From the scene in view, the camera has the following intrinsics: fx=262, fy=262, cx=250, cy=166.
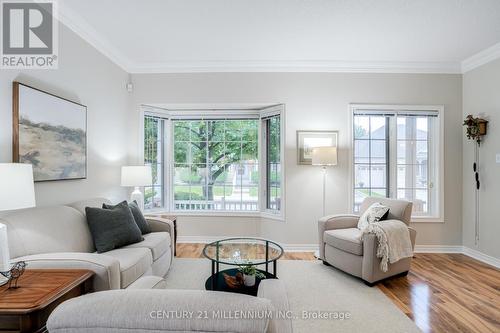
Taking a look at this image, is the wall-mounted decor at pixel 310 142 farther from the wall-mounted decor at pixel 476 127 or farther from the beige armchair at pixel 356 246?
the wall-mounted decor at pixel 476 127

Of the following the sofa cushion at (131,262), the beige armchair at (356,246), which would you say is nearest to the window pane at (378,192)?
the beige armchair at (356,246)

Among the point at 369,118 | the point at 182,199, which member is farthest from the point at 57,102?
the point at 369,118

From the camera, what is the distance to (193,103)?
408 cm

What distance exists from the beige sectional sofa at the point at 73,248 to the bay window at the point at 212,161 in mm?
1598

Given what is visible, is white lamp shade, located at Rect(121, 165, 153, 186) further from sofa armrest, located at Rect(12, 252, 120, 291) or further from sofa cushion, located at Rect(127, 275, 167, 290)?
sofa cushion, located at Rect(127, 275, 167, 290)

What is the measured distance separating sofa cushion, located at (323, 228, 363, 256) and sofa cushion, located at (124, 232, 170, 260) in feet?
6.26

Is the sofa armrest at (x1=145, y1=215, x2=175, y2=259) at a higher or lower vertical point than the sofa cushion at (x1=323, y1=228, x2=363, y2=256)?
higher

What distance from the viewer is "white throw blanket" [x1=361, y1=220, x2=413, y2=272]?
2.73 meters

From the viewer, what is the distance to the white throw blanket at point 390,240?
2.73 m

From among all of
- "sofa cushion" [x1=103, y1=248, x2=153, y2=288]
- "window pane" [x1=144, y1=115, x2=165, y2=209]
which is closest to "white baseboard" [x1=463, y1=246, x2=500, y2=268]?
"sofa cushion" [x1=103, y1=248, x2=153, y2=288]

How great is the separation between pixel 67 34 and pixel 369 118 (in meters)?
4.02

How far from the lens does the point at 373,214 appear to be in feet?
10.2

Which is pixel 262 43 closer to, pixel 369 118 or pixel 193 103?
pixel 193 103

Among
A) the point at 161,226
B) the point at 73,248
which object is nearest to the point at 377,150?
the point at 161,226
